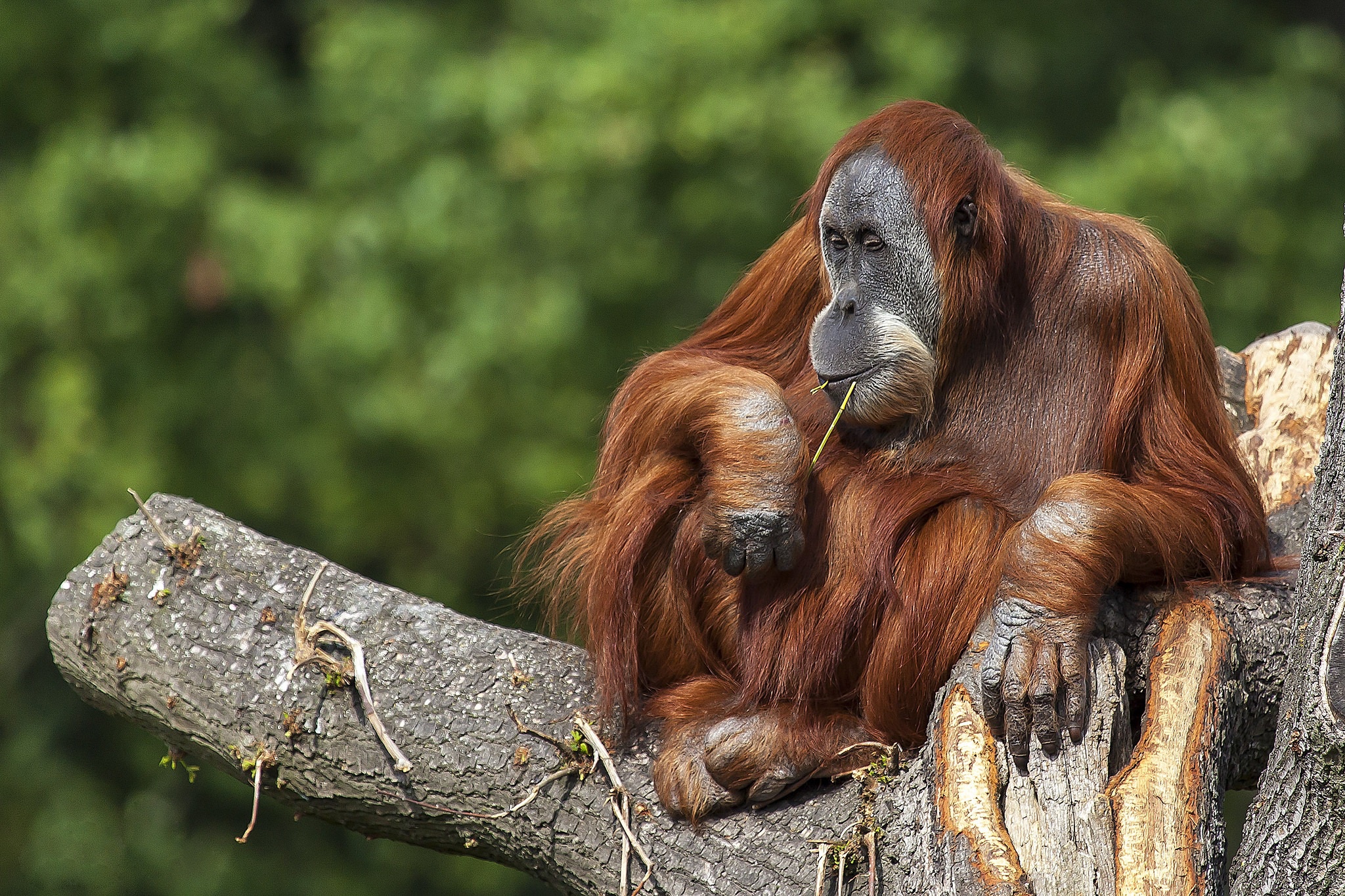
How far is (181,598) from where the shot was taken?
3.44 m

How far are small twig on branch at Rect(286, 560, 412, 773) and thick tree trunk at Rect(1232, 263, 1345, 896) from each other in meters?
1.85

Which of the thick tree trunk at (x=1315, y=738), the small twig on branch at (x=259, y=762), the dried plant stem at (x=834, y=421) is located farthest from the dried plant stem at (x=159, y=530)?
the thick tree trunk at (x=1315, y=738)

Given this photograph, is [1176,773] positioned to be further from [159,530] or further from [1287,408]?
[159,530]

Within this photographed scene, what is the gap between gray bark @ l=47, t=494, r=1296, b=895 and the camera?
2793 millimetres

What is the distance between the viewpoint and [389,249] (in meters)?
8.00

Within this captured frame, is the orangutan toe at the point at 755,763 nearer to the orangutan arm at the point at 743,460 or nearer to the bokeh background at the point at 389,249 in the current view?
the orangutan arm at the point at 743,460

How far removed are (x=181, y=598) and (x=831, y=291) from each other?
1788mm

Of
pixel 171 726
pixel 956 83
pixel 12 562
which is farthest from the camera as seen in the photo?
pixel 956 83

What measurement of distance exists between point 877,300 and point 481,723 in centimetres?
136

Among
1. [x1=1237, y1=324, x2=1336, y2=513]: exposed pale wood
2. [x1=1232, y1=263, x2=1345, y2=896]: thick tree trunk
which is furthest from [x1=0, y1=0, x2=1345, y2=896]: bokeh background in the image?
[x1=1232, y1=263, x2=1345, y2=896]: thick tree trunk

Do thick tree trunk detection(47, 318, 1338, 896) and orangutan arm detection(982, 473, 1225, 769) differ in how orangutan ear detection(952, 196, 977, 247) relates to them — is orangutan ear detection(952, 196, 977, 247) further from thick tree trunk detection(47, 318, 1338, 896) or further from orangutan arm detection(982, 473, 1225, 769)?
thick tree trunk detection(47, 318, 1338, 896)

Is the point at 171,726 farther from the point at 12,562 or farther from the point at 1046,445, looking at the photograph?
the point at 12,562

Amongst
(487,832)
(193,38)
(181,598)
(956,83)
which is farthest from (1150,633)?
(193,38)

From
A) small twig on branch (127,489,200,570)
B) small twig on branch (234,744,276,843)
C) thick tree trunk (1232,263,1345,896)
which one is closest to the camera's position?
thick tree trunk (1232,263,1345,896)
